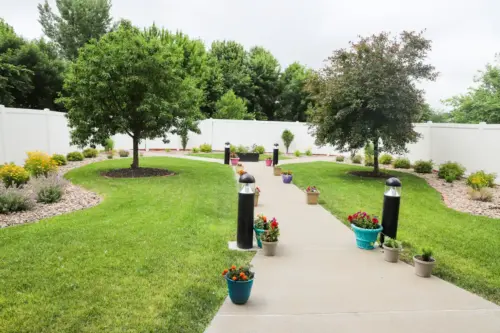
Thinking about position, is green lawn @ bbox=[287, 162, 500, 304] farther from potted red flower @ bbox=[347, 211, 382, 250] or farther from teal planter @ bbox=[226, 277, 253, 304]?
teal planter @ bbox=[226, 277, 253, 304]

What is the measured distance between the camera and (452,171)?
44.0ft

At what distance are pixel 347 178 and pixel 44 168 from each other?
32.4ft

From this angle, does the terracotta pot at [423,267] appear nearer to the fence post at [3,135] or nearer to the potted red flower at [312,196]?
the potted red flower at [312,196]

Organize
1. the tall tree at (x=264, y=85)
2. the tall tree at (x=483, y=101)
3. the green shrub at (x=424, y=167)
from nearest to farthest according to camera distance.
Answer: the green shrub at (x=424, y=167) < the tall tree at (x=483, y=101) < the tall tree at (x=264, y=85)

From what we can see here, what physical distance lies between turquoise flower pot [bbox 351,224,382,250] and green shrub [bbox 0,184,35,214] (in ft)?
21.3

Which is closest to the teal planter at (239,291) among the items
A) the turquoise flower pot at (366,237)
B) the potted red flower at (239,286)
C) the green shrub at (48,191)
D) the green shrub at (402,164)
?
the potted red flower at (239,286)

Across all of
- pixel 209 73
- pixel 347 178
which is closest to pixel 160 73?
pixel 347 178

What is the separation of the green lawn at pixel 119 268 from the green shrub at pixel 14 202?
1066mm

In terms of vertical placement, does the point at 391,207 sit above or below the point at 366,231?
above

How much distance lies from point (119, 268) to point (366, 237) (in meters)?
3.63

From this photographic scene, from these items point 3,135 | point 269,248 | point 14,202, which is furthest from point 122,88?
point 269,248

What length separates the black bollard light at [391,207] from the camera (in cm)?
586

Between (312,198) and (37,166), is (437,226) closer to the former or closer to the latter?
(312,198)

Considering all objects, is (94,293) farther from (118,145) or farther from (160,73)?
(118,145)
